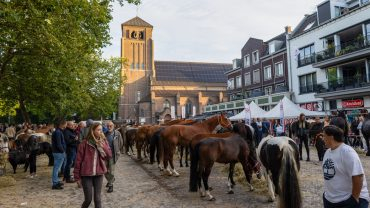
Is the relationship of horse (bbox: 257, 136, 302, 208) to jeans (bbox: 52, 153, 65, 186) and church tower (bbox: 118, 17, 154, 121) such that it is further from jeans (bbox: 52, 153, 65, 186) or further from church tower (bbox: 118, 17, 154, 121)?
church tower (bbox: 118, 17, 154, 121)

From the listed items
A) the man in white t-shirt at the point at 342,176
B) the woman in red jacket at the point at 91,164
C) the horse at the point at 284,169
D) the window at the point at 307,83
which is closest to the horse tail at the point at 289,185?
the horse at the point at 284,169

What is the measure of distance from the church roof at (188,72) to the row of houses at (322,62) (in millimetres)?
40132

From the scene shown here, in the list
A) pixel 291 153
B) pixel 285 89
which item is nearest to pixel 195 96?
pixel 285 89

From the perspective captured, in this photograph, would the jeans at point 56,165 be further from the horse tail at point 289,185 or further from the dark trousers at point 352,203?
the dark trousers at point 352,203

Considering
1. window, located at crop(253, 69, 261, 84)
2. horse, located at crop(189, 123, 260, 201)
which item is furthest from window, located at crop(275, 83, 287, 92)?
horse, located at crop(189, 123, 260, 201)

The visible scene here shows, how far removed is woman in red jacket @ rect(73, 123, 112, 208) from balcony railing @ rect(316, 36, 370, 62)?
84.5 ft

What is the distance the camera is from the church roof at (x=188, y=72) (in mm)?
82750

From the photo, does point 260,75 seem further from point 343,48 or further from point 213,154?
point 213,154

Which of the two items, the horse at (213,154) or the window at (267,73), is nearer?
the horse at (213,154)

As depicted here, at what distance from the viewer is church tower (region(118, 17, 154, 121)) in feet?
253

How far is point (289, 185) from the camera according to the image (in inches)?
211

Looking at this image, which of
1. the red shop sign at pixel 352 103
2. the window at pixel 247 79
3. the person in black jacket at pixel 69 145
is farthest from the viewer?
the window at pixel 247 79

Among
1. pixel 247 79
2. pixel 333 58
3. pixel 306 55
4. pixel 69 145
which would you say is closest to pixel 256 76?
pixel 247 79

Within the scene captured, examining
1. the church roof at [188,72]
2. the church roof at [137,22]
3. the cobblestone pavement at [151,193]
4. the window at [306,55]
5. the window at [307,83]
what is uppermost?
the church roof at [137,22]
